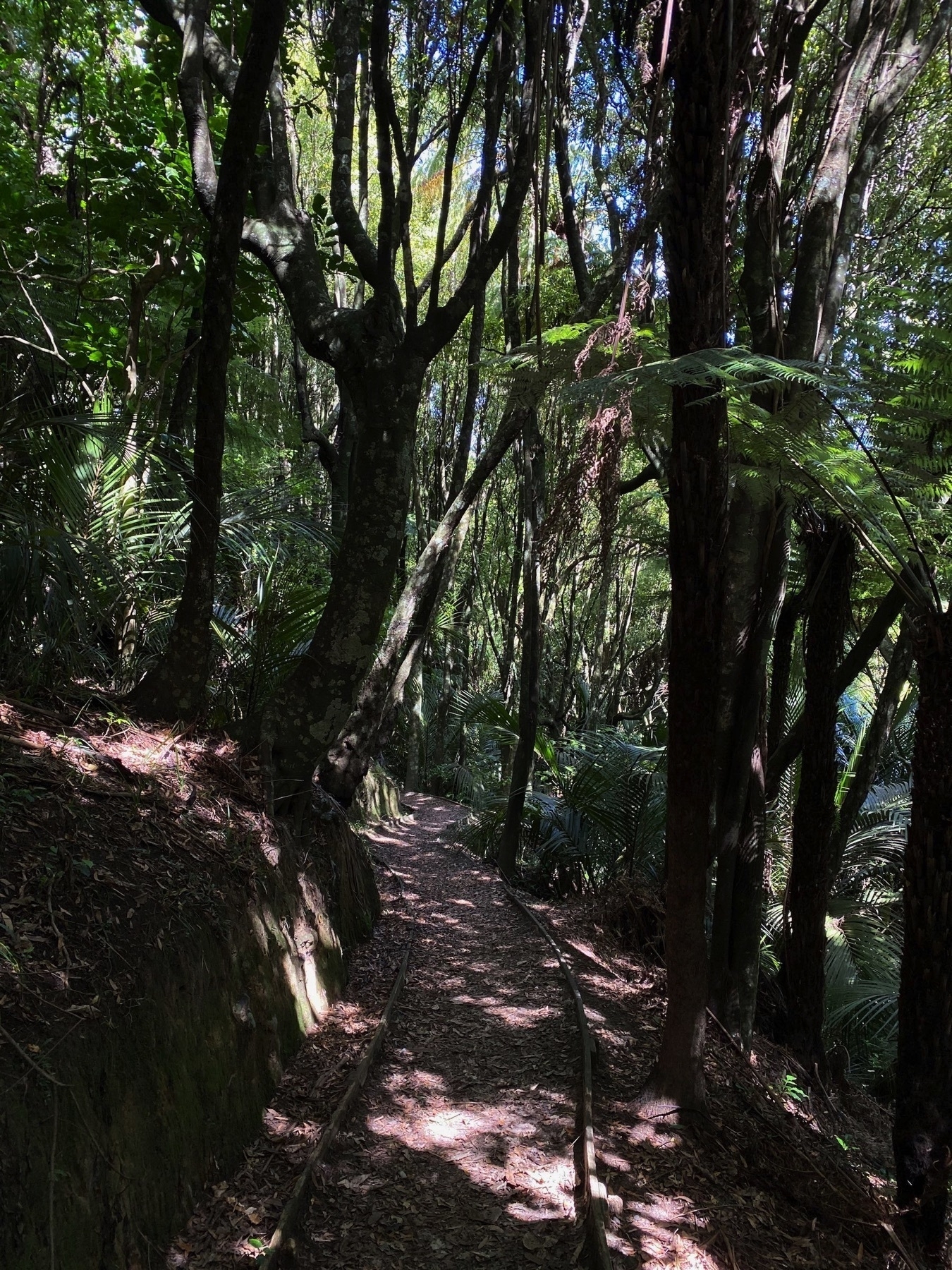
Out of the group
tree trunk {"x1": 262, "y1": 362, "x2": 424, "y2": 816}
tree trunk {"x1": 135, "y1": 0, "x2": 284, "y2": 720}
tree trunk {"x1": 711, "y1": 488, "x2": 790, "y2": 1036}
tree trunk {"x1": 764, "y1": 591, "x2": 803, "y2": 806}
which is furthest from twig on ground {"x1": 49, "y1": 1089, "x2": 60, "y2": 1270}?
tree trunk {"x1": 764, "y1": 591, "x2": 803, "y2": 806}

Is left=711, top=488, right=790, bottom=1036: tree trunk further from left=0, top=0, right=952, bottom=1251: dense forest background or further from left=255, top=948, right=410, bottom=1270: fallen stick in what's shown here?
left=255, top=948, right=410, bottom=1270: fallen stick

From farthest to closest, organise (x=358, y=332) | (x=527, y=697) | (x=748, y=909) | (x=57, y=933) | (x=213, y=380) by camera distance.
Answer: (x=527, y=697) < (x=358, y=332) < (x=748, y=909) < (x=213, y=380) < (x=57, y=933)

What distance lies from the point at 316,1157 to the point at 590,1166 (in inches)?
44.7

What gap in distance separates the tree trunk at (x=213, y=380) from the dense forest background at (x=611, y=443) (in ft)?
0.07

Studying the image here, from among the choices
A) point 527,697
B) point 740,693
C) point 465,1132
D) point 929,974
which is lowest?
point 465,1132

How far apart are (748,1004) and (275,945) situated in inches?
123

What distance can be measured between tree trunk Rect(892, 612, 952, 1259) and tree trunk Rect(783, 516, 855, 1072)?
1973 mm

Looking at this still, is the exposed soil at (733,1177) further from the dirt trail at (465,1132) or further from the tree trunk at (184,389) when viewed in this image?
the tree trunk at (184,389)

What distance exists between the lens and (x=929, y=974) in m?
3.72

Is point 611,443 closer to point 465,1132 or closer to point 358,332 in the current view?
point 358,332

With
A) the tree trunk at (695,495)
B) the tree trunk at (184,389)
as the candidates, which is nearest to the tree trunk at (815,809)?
the tree trunk at (695,495)

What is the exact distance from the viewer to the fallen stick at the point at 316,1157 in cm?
276

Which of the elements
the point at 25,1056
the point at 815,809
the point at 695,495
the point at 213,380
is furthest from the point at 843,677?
the point at 25,1056

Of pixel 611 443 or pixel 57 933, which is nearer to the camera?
pixel 57 933
